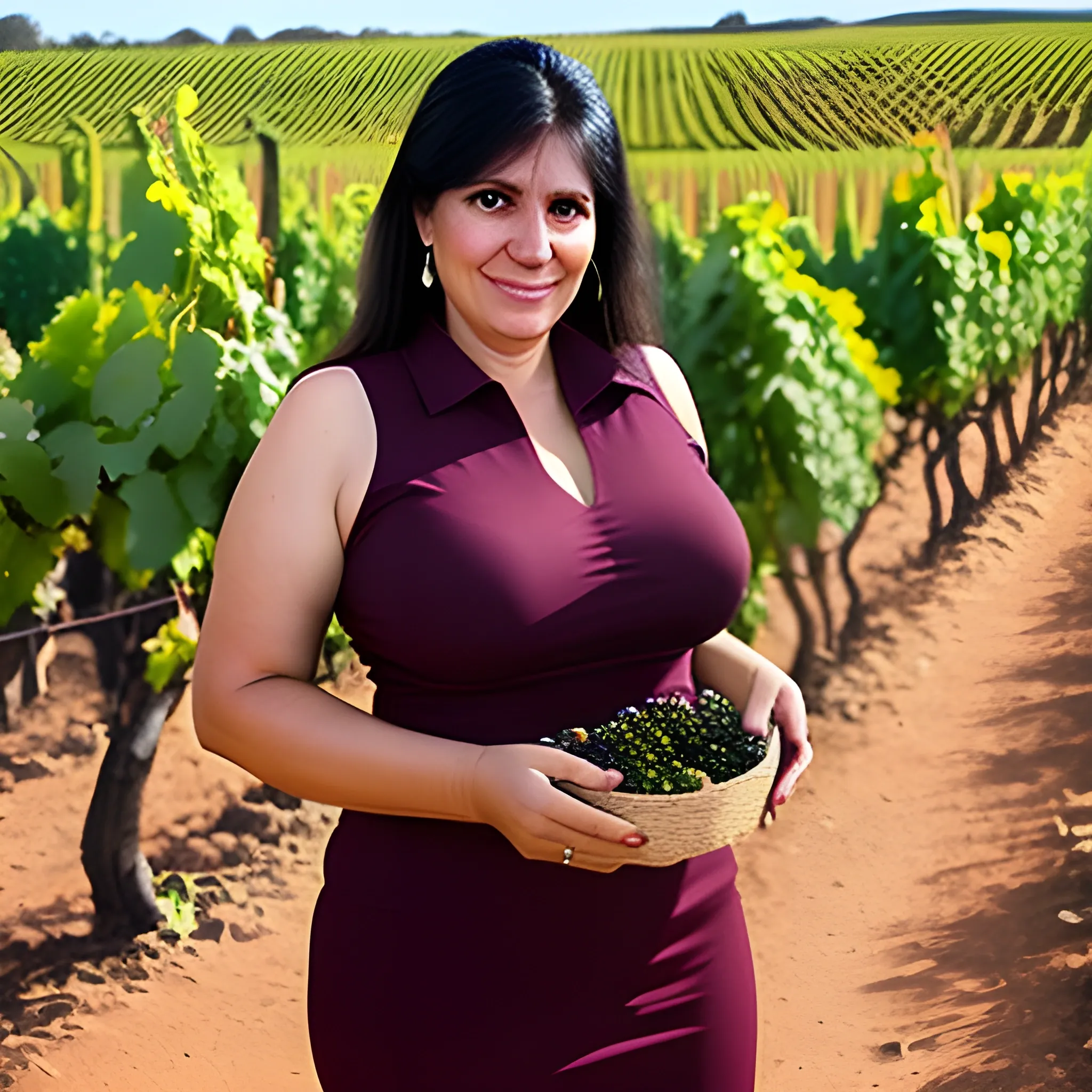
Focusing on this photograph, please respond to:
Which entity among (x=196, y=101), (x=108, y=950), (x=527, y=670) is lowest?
(x=108, y=950)

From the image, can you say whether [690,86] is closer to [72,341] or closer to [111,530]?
[72,341]

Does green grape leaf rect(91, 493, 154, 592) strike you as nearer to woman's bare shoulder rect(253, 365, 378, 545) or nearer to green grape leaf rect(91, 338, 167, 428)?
green grape leaf rect(91, 338, 167, 428)

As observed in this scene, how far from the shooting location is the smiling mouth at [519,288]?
127cm

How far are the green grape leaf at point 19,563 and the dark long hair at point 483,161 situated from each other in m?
1.42

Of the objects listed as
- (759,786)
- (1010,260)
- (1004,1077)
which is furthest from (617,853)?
(1010,260)

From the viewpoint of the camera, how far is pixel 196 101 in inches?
99.7

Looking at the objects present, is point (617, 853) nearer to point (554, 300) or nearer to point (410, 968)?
point (410, 968)

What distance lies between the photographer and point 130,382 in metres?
2.38

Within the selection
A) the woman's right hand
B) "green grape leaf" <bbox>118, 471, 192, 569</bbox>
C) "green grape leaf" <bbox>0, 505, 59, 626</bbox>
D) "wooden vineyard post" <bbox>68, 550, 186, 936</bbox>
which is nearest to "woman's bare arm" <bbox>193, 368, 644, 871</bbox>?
the woman's right hand

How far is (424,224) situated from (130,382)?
1.25m

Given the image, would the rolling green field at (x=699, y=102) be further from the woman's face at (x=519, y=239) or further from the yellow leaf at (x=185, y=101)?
the woman's face at (x=519, y=239)

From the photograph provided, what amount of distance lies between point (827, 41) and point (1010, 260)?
1202 mm

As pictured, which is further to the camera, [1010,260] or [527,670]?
[1010,260]

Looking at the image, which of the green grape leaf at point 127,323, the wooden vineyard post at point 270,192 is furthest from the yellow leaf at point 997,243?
the green grape leaf at point 127,323
